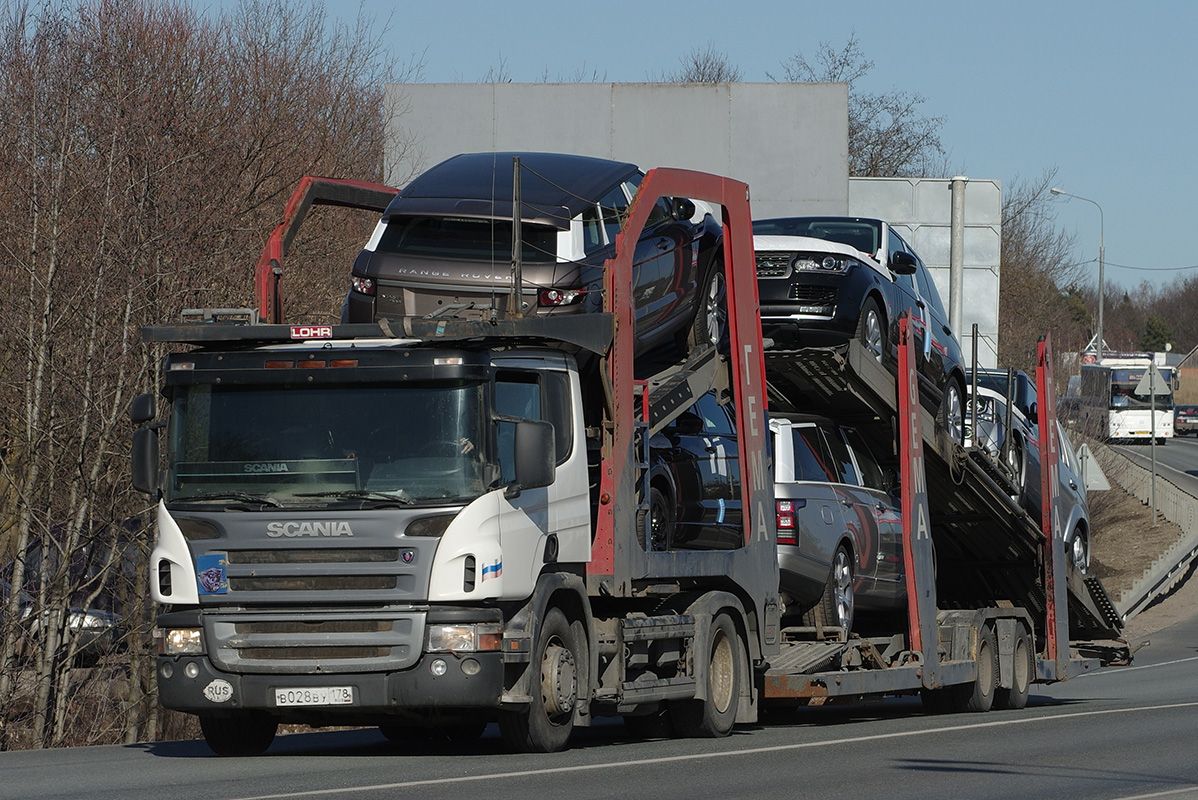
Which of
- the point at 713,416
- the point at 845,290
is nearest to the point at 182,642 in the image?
the point at 713,416

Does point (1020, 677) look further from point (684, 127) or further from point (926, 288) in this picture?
point (684, 127)

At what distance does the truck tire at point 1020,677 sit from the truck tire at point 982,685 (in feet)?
1.53

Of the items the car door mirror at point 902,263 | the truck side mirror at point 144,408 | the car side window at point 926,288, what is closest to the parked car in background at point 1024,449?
the car side window at point 926,288

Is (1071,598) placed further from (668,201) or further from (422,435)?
(422,435)

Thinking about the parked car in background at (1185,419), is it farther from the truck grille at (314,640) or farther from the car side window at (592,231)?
the truck grille at (314,640)

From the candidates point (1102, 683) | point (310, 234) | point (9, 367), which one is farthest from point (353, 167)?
point (1102, 683)

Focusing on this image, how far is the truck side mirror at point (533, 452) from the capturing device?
8.61 m

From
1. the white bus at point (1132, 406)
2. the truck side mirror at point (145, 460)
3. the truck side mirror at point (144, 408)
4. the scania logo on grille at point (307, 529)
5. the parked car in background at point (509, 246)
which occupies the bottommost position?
the scania logo on grille at point (307, 529)

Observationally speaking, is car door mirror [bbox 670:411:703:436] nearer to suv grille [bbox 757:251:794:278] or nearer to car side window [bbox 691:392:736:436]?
car side window [bbox 691:392:736:436]

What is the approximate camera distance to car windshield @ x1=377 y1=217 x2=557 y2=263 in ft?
32.2

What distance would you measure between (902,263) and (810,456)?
7.36ft

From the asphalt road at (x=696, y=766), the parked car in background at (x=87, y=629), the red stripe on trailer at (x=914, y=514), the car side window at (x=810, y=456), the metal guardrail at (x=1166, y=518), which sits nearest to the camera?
the asphalt road at (x=696, y=766)

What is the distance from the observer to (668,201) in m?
10.7

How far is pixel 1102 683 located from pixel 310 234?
12448 millimetres
